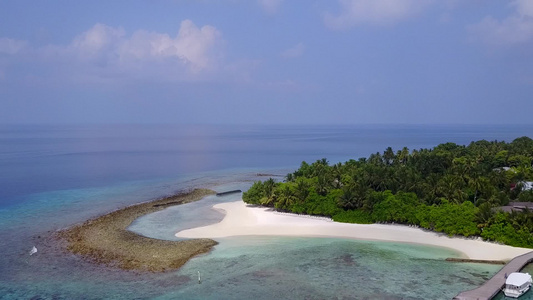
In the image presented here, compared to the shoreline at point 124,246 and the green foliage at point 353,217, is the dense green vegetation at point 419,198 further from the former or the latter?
the shoreline at point 124,246

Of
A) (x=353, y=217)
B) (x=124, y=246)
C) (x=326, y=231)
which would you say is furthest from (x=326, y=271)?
(x=124, y=246)

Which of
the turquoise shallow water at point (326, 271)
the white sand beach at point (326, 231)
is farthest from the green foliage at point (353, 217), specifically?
the turquoise shallow water at point (326, 271)

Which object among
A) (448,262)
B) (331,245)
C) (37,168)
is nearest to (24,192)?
(37,168)

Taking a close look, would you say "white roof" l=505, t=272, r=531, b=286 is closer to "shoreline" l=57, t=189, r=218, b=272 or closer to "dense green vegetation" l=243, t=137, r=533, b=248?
"dense green vegetation" l=243, t=137, r=533, b=248

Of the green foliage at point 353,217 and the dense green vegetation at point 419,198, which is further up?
the dense green vegetation at point 419,198

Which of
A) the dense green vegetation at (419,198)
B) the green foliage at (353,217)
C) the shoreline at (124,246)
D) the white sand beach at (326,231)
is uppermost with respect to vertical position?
Result: the dense green vegetation at (419,198)

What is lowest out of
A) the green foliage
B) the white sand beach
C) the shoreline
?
the shoreline

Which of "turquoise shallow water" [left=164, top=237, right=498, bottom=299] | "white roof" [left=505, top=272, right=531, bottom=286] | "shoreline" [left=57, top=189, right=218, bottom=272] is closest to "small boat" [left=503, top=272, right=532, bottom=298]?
"white roof" [left=505, top=272, right=531, bottom=286]

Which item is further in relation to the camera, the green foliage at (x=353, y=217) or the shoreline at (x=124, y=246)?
the green foliage at (x=353, y=217)
